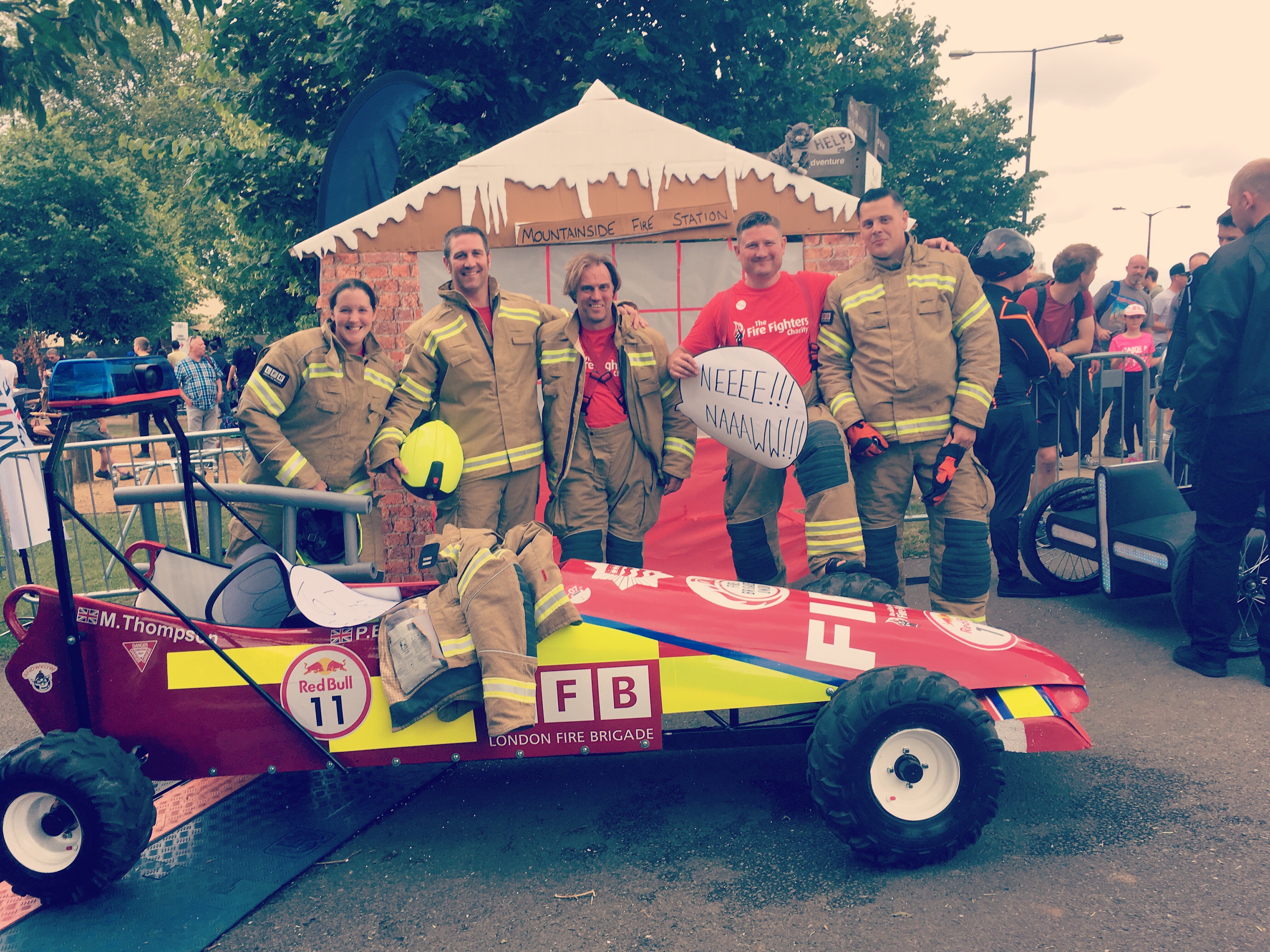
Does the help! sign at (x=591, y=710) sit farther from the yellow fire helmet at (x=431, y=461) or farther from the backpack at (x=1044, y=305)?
the backpack at (x=1044, y=305)

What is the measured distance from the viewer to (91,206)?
96.8 feet

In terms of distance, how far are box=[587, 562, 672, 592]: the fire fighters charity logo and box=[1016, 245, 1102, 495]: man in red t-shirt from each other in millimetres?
3367

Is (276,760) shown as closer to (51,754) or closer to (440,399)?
(51,754)

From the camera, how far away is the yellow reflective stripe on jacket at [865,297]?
4.02 m

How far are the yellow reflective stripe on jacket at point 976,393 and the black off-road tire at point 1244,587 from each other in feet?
3.78

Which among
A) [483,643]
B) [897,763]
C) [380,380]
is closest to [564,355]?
[380,380]

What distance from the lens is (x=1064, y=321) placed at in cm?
607

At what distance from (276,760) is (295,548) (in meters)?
1.25

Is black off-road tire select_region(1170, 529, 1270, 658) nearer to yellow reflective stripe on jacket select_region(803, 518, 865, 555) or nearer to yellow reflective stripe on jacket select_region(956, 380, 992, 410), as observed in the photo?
yellow reflective stripe on jacket select_region(956, 380, 992, 410)

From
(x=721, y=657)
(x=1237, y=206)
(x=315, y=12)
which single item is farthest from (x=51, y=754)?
(x=315, y=12)

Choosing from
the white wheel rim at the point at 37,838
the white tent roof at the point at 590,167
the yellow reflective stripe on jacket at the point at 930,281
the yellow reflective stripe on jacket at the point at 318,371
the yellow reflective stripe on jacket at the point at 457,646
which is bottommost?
the white wheel rim at the point at 37,838

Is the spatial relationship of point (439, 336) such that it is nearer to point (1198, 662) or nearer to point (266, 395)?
point (266, 395)

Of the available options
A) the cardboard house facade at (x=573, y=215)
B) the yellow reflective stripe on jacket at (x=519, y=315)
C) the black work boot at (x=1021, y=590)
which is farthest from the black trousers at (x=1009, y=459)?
the yellow reflective stripe on jacket at (x=519, y=315)

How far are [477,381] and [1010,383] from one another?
288cm
